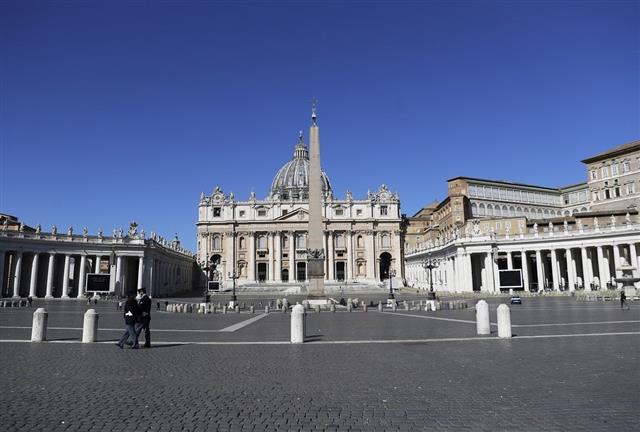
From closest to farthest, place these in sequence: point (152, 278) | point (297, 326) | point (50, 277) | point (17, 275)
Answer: point (297, 326), point (17, 275), point (50, 277), point (152, 278)

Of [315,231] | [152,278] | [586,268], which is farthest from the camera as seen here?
[152,278]

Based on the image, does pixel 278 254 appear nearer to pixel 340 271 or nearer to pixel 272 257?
pixel 272 257

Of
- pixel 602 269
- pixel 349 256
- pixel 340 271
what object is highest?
pixel 349 256

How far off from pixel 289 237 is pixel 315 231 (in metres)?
62.0

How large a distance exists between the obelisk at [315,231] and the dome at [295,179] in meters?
80.1

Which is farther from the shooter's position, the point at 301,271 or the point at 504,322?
the point at 301,271

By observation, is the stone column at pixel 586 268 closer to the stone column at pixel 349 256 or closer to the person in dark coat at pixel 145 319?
the stone column at pixel 349 256

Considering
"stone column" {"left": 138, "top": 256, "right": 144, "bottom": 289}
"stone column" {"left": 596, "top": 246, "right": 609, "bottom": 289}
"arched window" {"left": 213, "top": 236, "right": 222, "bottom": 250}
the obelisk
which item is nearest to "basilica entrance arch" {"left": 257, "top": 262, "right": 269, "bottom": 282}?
"arched window" {"left": 213, "top": 236, "right": 222, "bottom": 250}

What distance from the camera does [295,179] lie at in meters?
123

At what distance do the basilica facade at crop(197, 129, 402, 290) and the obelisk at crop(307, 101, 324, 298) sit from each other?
194 feet

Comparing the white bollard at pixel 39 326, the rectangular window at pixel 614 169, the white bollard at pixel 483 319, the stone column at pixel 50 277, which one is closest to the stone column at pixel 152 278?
the stone column at pixel 50 277

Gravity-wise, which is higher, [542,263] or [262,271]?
[262,271]

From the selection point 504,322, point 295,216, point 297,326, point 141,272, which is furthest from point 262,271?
point 504,322

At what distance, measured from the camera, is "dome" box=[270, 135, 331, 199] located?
11881 centimetres
